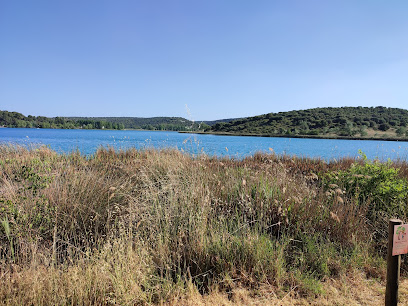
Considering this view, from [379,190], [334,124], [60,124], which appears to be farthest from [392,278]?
[60,124]

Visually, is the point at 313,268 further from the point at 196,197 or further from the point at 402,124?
the point at 402,124

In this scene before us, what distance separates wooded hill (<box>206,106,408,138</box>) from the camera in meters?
58.5

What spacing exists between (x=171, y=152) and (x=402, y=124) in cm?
7106

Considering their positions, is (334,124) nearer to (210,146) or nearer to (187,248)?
(210,146)

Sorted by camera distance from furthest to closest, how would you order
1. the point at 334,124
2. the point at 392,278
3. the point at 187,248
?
the point at 334,124
the point at 187,248
the point at 392,278

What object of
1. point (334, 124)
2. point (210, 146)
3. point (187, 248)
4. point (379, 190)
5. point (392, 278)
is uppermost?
point (334, 124)

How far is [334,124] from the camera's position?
64.2 metres

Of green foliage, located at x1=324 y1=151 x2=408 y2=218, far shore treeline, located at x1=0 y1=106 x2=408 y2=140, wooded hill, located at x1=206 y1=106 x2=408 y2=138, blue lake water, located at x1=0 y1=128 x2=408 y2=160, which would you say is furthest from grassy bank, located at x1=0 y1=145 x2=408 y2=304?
wooded hill, located at x1=206 y1=106 x2=408 y2=138

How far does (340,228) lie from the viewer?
14.8 feet

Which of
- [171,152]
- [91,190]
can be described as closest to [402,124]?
[171,152]

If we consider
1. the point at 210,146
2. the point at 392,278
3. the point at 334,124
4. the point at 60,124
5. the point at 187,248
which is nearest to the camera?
the point at 392,278

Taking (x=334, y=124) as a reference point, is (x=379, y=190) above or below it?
below

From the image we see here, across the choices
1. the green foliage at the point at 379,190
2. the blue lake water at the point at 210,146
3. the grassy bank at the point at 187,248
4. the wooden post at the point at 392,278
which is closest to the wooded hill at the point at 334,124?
the blue lake water at the point at 210,146

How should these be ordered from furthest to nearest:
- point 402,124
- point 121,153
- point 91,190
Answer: point 402,124 < point 121,153 < point 91,190
